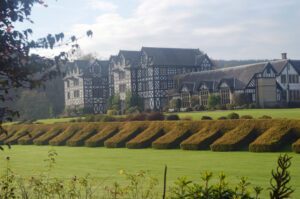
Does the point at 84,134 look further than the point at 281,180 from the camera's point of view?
Yes

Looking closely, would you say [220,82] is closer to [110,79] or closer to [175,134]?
[110,79]

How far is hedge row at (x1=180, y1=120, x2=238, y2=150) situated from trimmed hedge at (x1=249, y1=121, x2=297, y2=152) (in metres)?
2.69

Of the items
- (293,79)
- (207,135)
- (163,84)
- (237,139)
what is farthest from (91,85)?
(237,139)

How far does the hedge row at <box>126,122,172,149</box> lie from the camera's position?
25.5m

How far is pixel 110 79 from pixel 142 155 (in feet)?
154

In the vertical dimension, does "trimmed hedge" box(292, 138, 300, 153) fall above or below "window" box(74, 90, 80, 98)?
below

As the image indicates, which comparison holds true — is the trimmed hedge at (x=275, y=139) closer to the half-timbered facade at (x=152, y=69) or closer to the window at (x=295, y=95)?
the window at (x=295, y=95)

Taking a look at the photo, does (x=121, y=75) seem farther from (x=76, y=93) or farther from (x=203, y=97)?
(x=203, y=97)

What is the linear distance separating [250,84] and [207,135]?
26802 millimetres

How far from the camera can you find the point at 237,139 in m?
21.4

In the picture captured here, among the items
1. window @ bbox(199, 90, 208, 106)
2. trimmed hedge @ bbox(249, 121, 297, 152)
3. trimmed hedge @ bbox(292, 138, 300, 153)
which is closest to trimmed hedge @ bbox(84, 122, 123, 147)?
trimmed hedge @ bbox(249, 121, 297, 152)

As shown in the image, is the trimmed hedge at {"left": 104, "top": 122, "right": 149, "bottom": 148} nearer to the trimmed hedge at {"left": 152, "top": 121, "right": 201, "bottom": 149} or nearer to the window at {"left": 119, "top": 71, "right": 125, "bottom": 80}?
the trimmed hedge at {"left": 152, "top": 121, "right": 201, "bottom": 149}

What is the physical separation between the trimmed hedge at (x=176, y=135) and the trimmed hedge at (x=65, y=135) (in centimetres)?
997

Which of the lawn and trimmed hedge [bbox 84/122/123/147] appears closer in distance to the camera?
the lawn
